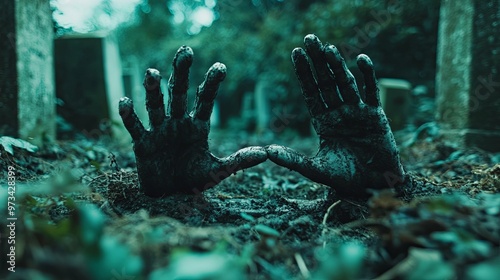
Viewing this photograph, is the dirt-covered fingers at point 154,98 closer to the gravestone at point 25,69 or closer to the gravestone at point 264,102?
the gravestone at point 25,69

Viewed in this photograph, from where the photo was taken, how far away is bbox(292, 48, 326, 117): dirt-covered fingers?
4.83 feet

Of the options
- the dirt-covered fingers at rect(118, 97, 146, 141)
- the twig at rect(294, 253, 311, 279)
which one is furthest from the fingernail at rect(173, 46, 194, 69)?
the twig at rect(294, 253, 311, 279)

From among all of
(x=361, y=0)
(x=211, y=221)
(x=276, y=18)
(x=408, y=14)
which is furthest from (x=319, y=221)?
(x=276, y=18)

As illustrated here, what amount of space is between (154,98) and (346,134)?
0.78 meters

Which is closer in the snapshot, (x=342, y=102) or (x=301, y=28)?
(x=342, y=102)

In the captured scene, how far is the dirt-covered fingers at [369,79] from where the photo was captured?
1406 mm

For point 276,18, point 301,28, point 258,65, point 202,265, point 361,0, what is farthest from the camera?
point 258,65

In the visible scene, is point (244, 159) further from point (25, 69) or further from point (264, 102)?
→ point (264, 102)

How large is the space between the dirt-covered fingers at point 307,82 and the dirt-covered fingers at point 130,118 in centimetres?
67

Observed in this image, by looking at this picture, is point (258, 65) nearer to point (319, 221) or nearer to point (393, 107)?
point (393, 107)

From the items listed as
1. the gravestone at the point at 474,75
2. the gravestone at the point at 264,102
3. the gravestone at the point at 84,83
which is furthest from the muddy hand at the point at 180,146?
the gravestone at the point at 264,102

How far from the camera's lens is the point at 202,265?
580 mm

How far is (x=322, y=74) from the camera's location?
1479mm

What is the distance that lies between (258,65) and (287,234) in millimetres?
8148
